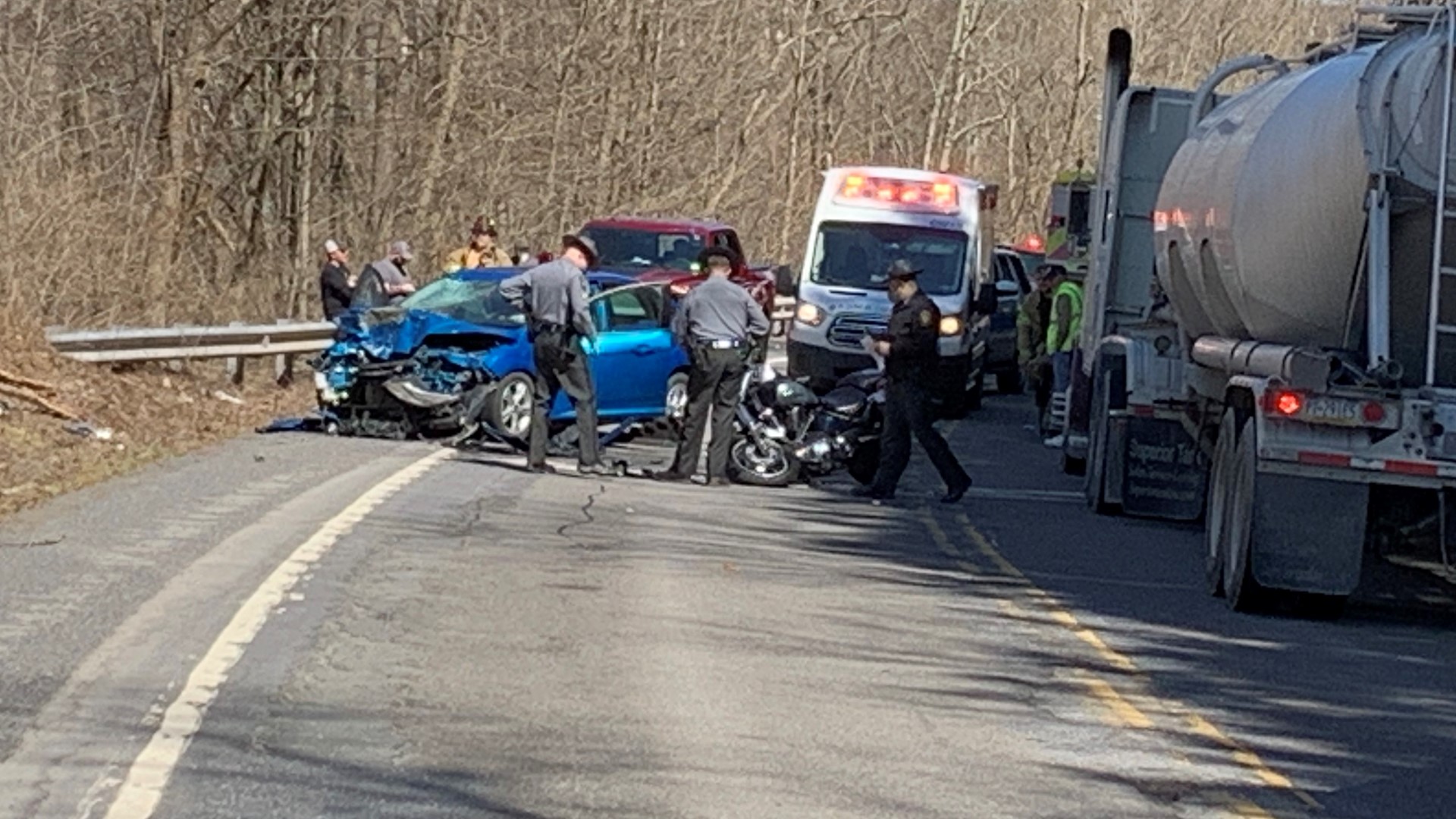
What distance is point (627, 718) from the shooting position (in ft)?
31.1

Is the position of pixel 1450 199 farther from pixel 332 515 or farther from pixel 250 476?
pixel 250 476

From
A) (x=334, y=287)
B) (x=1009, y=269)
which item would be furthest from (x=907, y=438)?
(x=1009, y=269)

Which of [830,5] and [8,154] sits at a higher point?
[830,5]

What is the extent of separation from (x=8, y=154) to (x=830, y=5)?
33684 mm

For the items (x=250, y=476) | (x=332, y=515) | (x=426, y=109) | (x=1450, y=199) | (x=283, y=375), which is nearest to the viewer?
(x=1450, y=199)

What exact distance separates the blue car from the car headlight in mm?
6318

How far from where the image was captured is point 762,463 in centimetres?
2055

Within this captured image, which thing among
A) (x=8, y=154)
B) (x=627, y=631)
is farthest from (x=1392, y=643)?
(x=8, y=154)

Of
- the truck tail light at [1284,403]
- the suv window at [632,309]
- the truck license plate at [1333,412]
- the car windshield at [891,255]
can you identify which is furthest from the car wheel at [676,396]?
the truck license plate at [1333,412]

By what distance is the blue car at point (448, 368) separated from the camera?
22.1 meters

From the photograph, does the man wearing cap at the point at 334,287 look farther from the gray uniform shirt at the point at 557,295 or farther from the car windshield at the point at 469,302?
the gray uniform shirt at the point at 557,295

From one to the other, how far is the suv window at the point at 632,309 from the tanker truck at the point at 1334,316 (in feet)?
25.6

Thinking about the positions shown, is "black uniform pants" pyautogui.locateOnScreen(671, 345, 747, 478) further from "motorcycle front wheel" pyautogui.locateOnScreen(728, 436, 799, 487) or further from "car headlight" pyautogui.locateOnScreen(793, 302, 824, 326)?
"car headlight" pyautogui.locateOnScreen(793, 302, 824, 326)

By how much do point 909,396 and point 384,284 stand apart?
795 cm
